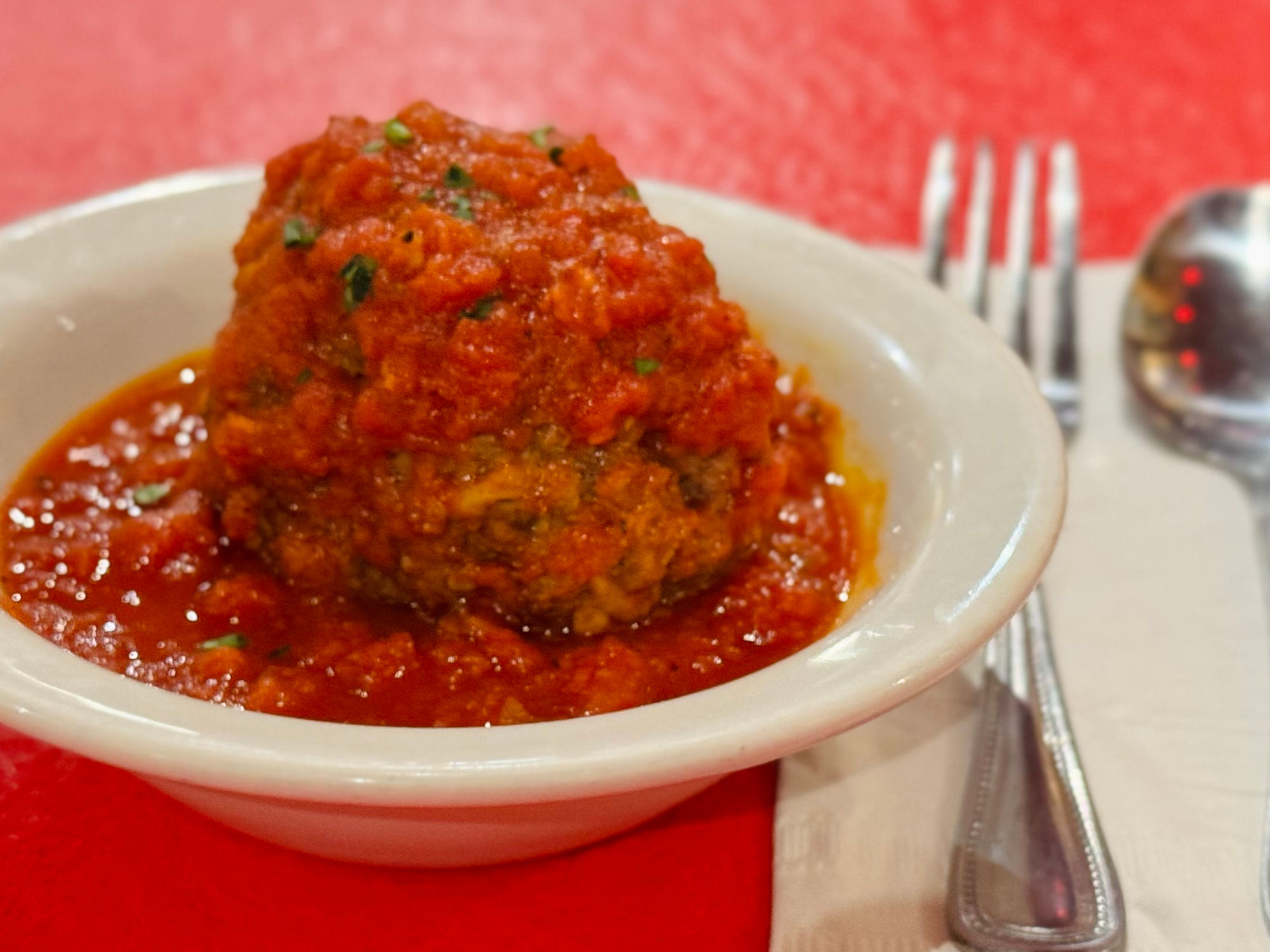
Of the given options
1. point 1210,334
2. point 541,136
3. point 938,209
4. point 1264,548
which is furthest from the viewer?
point 938,209

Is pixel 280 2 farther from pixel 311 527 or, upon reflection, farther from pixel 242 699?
pixel 242 699

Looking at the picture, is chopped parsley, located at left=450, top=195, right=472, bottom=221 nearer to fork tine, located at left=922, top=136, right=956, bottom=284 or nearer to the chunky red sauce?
the chunky red sauce

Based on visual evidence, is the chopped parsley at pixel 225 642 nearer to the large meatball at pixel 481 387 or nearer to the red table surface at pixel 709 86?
the large meatball at pixel 481 387

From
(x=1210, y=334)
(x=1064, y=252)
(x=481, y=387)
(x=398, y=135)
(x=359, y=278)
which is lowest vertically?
(x=1210, y=334)

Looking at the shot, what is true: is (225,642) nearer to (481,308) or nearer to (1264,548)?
(481,308)

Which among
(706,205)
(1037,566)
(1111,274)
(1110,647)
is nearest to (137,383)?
(706,205)

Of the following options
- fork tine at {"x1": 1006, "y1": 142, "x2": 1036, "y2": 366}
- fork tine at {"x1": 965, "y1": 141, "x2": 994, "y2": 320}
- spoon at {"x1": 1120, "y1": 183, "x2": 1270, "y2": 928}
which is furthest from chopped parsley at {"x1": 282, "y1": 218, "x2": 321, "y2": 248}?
spoon at {"x1": 1120, "y1": 183, "x2": 1270, "y2": 928}

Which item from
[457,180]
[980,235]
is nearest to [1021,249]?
[980,235]
